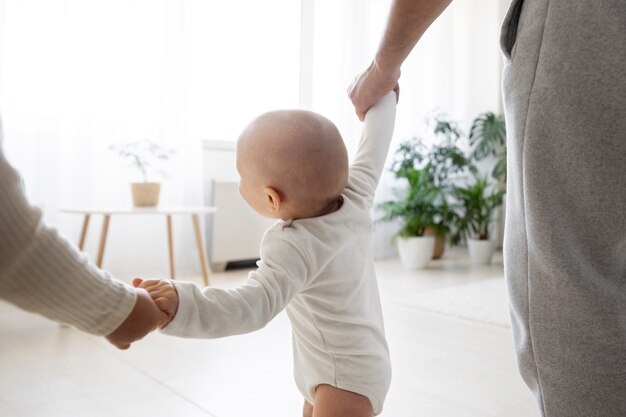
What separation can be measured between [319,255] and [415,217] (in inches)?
141

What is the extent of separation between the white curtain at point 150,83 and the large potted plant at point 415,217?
637mm

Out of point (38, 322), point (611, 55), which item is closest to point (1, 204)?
point (611, 55)

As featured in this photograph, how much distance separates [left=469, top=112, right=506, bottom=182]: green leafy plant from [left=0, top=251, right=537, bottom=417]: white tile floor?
302 centimetres

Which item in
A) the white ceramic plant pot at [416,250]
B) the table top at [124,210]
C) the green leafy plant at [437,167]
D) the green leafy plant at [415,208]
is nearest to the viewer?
the table top at [124,210]

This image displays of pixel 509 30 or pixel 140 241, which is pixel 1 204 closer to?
pixel 509 30

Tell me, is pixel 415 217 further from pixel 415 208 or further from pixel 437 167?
pixel 437 167

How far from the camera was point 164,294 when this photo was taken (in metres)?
0.75

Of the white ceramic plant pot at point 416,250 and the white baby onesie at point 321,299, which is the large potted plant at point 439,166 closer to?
the white ceramic plant pot at point 416,250

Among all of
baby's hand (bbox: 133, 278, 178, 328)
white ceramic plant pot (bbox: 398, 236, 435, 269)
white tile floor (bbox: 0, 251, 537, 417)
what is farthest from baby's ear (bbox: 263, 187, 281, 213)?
white ceramic plant pot (bbox: 398, 236, 435, 269)

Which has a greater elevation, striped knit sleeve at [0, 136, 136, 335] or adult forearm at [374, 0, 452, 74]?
adult forearm at [374, 0, 452, 74]

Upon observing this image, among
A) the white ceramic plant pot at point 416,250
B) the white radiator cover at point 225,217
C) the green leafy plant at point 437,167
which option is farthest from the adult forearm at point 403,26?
the green leafy plant at point 437,167

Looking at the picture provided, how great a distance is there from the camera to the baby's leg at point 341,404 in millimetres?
959

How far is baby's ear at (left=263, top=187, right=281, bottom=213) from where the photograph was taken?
935 mm

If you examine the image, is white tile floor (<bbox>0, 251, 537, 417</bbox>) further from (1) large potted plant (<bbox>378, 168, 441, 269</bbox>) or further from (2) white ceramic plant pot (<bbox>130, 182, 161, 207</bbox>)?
Result: (1) large potted plant (<bbox>378, 168, 441, 269</bbox>)
